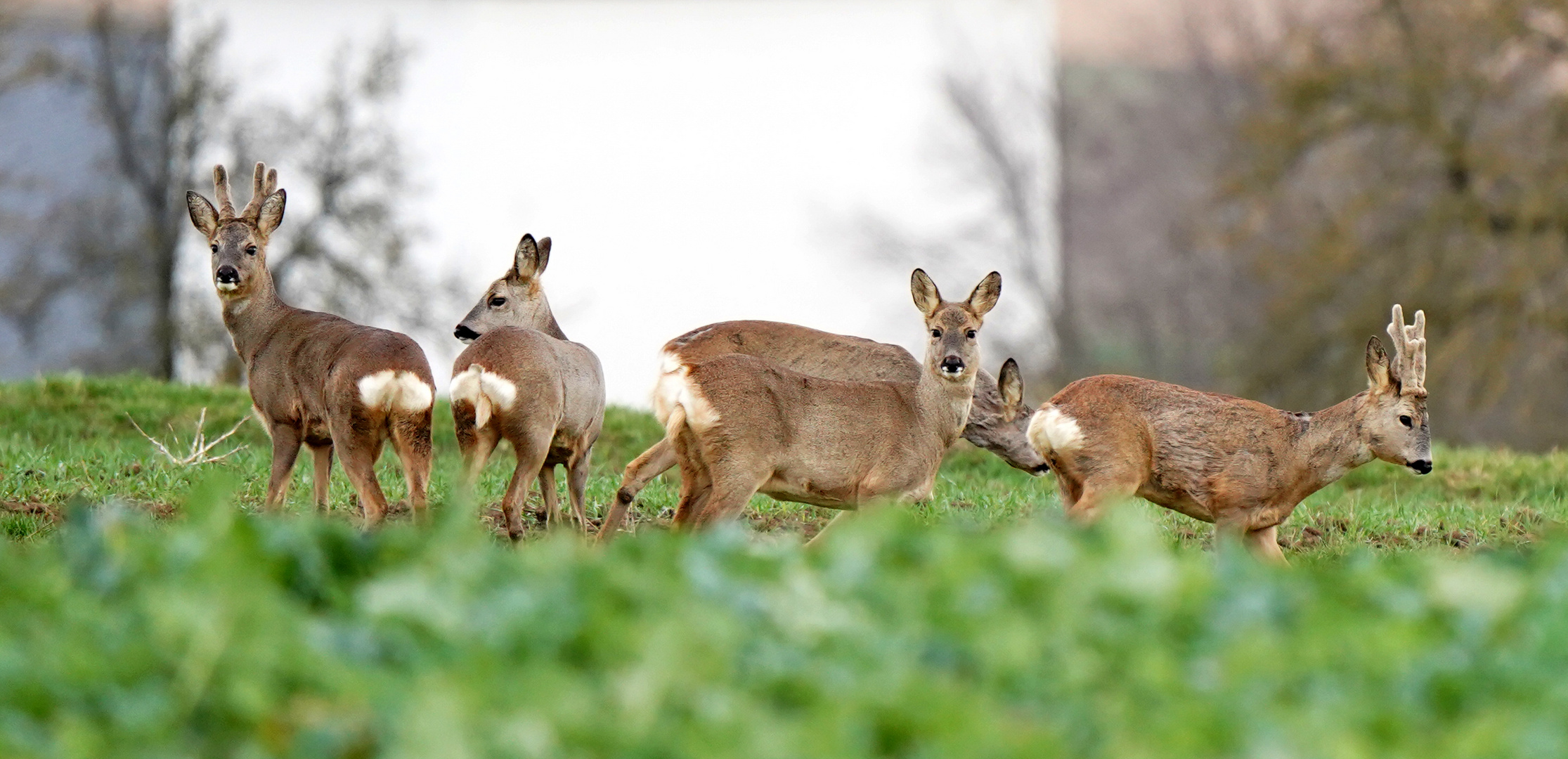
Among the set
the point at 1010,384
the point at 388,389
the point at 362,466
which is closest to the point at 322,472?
the point at 362,466

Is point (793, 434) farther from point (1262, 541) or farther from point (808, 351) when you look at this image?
point (1262, 541)

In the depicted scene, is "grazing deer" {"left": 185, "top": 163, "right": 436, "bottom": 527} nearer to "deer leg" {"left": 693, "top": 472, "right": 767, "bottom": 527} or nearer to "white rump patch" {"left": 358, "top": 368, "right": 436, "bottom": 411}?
"white rump patch" {"left": 358, "top": 368, "right": 436, "bottom": 411}

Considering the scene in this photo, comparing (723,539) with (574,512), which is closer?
(723,539)

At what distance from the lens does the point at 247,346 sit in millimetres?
9242

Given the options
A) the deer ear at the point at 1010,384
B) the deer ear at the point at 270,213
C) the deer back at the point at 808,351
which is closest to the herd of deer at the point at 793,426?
the deer ear at the point at 270,213

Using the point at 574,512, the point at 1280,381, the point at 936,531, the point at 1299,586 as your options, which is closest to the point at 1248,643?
the point at 1299,586

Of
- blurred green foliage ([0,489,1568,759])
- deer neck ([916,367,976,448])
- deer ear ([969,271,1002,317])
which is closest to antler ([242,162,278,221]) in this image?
deer neck ([916,367,976,448])

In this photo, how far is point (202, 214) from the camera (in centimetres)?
957

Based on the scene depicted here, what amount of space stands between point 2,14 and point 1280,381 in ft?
58.8

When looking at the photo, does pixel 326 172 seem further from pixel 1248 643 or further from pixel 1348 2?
pixel 1248 643

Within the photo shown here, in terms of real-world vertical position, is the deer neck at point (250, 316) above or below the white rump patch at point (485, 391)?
above

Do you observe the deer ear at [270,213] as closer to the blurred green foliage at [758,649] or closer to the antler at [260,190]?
the antler at [260,190]

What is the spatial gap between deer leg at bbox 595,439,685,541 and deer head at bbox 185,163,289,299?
2.39m

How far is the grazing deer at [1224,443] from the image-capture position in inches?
311
